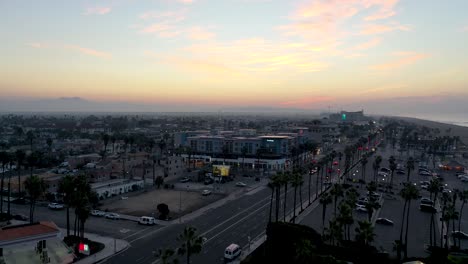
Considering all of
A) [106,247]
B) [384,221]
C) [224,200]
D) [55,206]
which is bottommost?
[224,200]

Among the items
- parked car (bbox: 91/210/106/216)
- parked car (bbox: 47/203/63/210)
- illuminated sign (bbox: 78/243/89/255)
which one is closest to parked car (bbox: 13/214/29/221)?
parked car (bbox: 47/203/63/210)

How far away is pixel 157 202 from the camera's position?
6372 centimetres

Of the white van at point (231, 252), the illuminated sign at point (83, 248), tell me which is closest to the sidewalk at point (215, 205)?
the illuminated sign at point (83, 248)

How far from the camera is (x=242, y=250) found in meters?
41.5

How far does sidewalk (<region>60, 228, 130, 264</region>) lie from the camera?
124 feet

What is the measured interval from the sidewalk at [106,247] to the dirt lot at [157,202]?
1138cm

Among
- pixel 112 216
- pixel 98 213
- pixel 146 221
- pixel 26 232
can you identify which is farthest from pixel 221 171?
pixel 26 232

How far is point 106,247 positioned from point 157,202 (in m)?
22.4

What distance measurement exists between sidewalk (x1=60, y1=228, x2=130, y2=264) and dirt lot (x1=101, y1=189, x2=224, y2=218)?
1138cm

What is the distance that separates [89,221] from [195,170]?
49.5 m

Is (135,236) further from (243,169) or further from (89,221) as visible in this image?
(243,169)

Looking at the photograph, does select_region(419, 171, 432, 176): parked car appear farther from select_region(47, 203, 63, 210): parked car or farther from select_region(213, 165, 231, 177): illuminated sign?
select_region(47, 203, 63, 210): parked car

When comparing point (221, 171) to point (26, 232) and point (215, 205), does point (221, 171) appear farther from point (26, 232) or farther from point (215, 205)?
point (26, 232)

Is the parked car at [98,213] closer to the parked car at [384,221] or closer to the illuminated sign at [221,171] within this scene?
the illuminated sign at [221,171]
